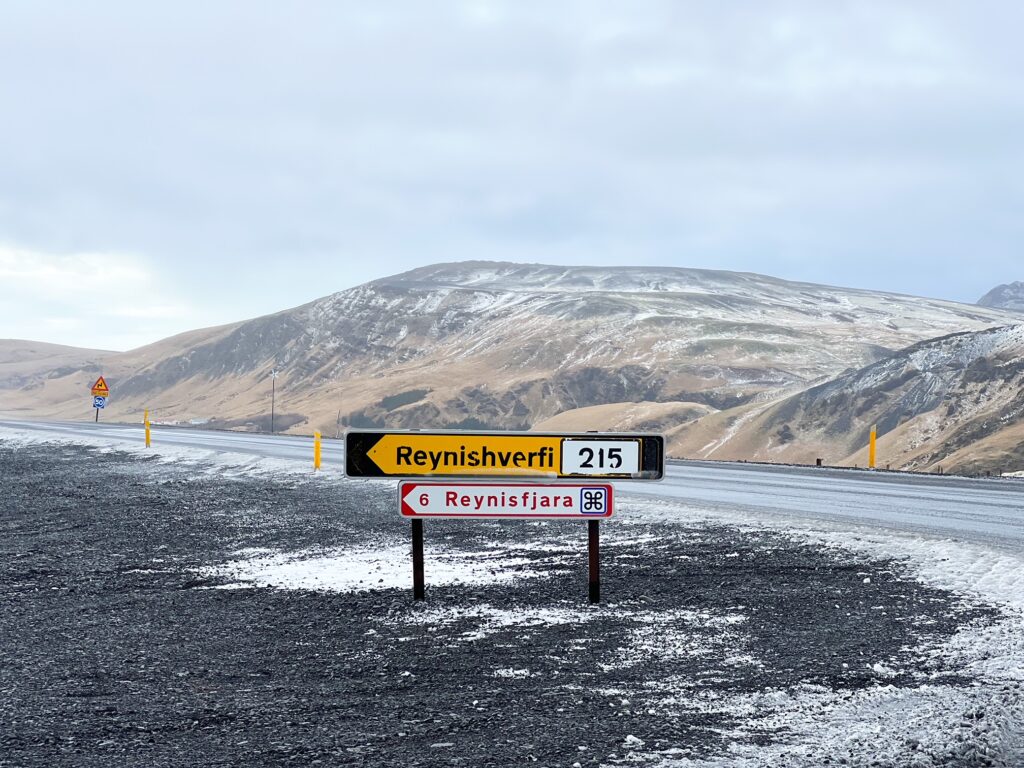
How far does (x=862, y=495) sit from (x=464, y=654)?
38.0 ft

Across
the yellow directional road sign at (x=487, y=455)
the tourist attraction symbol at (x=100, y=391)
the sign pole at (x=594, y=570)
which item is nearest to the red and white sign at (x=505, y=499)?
the yellow directional road sign at (x=487, y=455)

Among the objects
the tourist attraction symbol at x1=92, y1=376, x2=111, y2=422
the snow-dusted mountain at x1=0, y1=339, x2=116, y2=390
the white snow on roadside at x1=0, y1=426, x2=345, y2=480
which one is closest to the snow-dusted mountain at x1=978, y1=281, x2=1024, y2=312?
the snow-dusted mountain at x1=0, y1=339, x2=116, y2=390

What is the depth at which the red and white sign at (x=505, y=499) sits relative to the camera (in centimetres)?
748

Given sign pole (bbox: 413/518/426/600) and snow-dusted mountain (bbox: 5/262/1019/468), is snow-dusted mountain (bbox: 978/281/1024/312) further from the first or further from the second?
sign pole (bbox: 413/518/426/600)

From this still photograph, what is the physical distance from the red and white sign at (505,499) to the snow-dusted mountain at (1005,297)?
20274 centimetres

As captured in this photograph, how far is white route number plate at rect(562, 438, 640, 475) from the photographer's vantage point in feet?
24.6

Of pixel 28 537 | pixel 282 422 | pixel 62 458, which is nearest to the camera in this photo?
pixel 28 537

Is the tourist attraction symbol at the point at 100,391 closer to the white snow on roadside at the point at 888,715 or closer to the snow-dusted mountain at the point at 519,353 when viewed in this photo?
the snow-dusted mountain at the point at 519,353

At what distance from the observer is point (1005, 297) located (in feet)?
628

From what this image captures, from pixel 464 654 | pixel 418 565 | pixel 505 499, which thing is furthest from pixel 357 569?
pixel 464 654

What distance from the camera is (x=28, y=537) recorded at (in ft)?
37.6

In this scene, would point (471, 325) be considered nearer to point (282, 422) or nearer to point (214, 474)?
point (282, 422)

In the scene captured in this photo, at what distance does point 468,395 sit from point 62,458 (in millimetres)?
52892

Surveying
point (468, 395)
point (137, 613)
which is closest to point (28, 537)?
point (137, 613)
